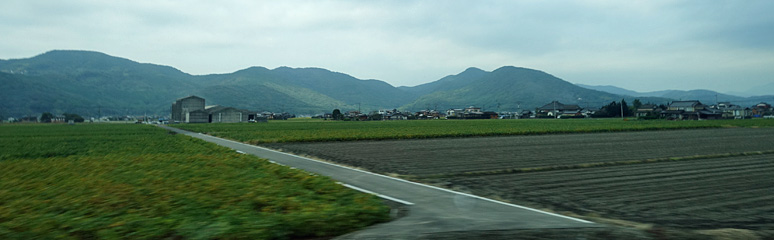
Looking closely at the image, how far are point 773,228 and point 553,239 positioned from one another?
4774 mm

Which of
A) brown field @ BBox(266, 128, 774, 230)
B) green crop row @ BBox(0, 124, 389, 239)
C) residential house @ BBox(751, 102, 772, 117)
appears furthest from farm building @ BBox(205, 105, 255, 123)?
residential house @ BBox(751, 102, 772, 117)

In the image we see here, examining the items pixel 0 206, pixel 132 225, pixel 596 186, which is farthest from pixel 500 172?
pixel 0 206

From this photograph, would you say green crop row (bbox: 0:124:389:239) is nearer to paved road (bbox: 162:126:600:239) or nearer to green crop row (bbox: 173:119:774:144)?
paved road (bbox: 162:126:600:239)

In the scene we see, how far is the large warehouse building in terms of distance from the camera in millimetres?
123062

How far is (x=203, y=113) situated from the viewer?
4882 inches

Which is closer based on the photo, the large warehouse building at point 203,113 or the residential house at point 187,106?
the large warehouse building at point 203,113

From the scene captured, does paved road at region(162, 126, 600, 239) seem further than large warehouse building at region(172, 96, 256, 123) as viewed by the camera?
No

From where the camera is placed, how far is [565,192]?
12852 millimetres

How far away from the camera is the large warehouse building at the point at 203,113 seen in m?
123

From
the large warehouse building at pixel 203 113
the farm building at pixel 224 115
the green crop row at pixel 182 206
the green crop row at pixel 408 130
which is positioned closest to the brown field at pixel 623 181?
the green crop row at pixel 182 206

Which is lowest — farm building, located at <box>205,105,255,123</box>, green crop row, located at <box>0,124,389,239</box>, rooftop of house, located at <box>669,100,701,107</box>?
green crop row, located at <box>0,124,389,239</box>

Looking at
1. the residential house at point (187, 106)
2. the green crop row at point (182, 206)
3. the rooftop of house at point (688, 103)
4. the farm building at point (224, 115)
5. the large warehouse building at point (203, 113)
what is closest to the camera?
the green crop row at point (182, 206)

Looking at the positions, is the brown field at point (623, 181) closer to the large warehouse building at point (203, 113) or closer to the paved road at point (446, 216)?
the paved road at point (446, 216)

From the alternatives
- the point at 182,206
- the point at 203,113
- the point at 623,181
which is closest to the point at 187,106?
the point at 203,113
